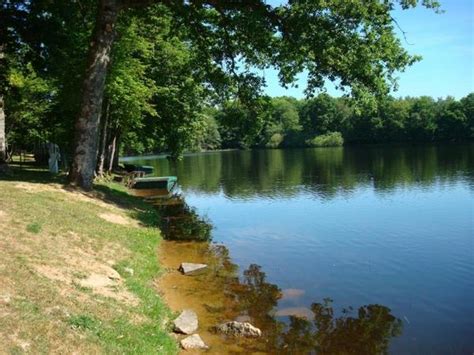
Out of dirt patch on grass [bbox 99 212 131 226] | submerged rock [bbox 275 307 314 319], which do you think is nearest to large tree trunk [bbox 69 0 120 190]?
dirt patch on grass [bbox 99 212 131 226]

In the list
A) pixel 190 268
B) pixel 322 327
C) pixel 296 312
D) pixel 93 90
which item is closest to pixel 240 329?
pixel 322 327

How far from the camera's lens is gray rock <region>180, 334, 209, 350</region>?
9258mm

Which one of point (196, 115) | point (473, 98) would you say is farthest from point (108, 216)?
point (473, 98)

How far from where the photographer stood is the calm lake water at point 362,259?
1066 centimetres

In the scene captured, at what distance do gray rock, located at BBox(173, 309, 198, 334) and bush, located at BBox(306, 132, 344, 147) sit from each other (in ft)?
409

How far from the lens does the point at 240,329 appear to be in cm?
1006

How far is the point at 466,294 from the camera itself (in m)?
13.1

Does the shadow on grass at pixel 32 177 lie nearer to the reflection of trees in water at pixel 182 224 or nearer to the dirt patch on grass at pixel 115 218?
the dirt patch on grass at pixel 115 218

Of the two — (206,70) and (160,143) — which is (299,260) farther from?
(160,143)

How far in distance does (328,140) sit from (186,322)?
127411 millimetres

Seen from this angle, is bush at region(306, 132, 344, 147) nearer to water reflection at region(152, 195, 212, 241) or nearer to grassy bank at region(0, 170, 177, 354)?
water reflection at region(152, 195, 212, 241)

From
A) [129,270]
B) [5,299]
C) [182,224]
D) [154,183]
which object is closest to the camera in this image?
[5,299]

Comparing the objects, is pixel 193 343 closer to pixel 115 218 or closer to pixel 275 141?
pixel 115 218

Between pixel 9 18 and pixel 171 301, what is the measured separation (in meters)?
17.1
